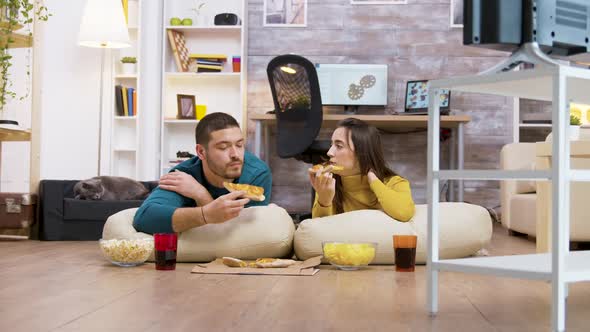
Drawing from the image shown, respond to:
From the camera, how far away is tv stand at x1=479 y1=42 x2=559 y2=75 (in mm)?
1729

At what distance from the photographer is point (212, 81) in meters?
6.41

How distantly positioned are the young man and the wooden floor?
0.22 m

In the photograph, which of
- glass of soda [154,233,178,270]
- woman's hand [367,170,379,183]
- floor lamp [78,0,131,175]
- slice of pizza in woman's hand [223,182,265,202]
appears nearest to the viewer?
glass of soda [154,233,178,270]

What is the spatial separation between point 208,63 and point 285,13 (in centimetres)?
76

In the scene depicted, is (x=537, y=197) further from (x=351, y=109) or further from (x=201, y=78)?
(x=201, y=78)

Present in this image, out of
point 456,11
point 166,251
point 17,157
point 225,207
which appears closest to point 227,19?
point 456,11

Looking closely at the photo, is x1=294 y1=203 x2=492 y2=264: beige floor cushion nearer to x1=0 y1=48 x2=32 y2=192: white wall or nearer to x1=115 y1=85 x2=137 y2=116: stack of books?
x1=0 y1=48 x2=32 y2=192: white wall

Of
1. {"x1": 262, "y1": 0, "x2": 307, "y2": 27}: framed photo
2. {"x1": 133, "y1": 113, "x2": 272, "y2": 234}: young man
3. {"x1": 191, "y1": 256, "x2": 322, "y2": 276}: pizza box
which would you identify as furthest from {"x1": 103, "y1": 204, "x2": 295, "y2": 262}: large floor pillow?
{"x1": 262, "y1": 0, "x2": 307, "y2": 27}: framed photo

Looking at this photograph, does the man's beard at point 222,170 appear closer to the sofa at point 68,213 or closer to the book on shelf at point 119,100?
the sofa at point 68,213

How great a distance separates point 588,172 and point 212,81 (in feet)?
16.3

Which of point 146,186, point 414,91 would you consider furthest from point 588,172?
point 414,91

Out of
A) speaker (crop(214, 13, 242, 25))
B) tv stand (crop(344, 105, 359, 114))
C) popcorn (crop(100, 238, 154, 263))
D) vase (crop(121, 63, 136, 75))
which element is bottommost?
popcorn (crop(100, 238, 154, 263))

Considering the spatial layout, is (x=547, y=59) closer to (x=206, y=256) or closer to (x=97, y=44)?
(x=206, y=256)

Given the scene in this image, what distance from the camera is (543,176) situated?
1.57m
